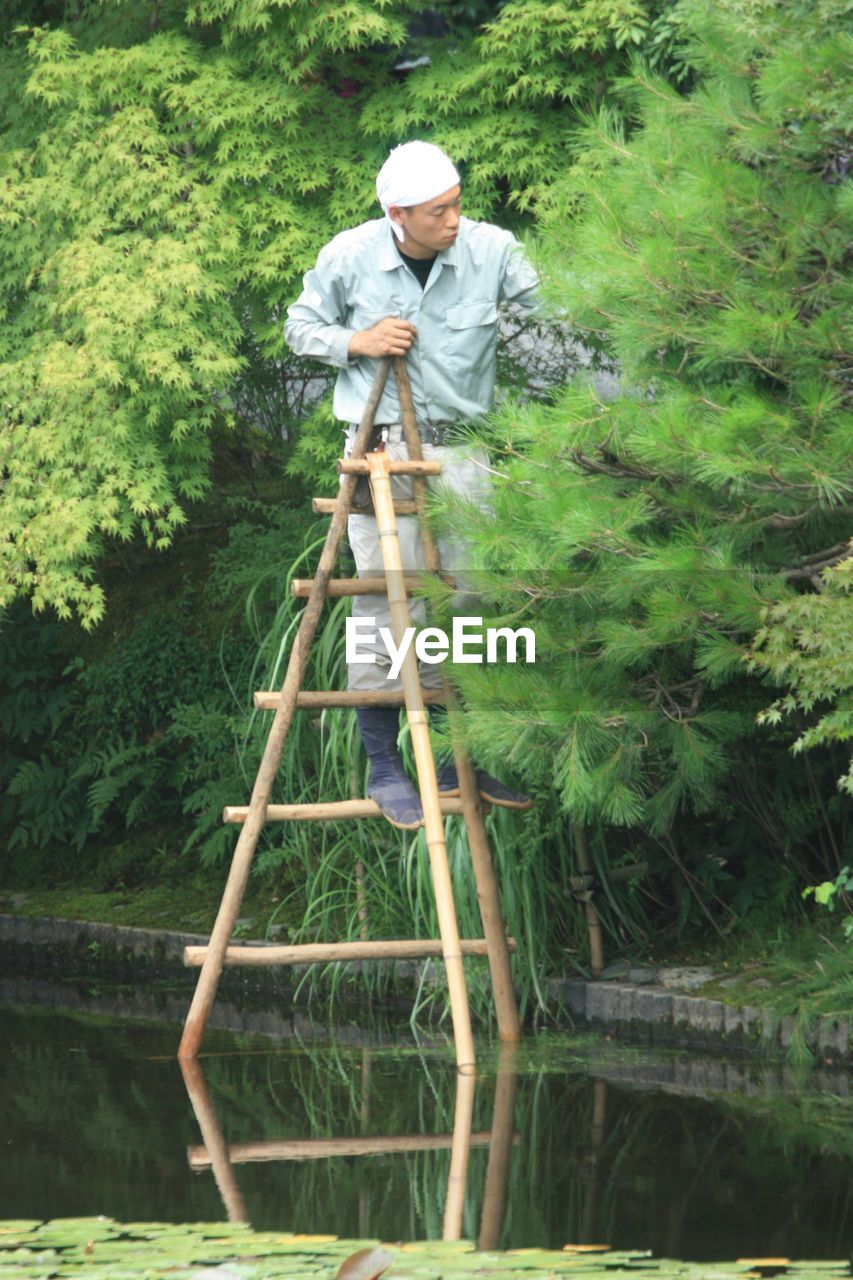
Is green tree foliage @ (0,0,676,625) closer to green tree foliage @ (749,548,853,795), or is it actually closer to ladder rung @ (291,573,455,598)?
ladder rung @ (291,573,455,598)

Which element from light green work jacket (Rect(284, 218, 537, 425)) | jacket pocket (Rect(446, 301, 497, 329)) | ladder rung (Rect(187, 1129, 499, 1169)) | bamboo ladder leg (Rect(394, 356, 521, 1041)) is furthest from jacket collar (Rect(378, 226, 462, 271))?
ladder rung (Rect(187, 1129, 499, 1169))

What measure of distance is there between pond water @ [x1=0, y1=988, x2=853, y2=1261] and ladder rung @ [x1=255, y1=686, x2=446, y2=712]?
0.93m

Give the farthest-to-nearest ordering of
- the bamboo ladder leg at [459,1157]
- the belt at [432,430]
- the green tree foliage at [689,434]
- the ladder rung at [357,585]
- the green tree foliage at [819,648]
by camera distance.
Result: the belt at [432,430]
the ladder rung at [357,585]
the green tree foliage at [689,434]
the green tree foliage at [819,648]
the bamboo ladder leg at [459,1157]

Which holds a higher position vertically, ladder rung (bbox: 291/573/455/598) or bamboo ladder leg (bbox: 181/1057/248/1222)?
ladder rung (bbox: 291/573/455/598)

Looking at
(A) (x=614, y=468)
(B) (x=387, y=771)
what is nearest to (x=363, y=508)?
(B) (x=387, y=771)

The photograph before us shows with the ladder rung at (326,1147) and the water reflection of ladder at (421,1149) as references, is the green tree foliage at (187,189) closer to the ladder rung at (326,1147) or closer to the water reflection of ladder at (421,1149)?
the water reflection of ladder at (421,1149)

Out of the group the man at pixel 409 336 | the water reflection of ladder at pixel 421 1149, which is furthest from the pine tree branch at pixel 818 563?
the water reflection of ladder at pixel 421 1149

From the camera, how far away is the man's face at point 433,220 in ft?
17.8

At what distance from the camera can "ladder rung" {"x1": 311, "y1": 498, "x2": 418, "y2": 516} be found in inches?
219

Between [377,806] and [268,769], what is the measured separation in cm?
31

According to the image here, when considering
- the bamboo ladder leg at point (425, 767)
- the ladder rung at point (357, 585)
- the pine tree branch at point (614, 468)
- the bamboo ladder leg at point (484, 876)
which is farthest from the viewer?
the ladder rung at point (357, 585)

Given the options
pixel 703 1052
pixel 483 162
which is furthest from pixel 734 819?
pixel 483 162

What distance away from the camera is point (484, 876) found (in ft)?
18.0

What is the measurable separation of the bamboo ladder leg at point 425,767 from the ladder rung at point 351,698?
13cm
